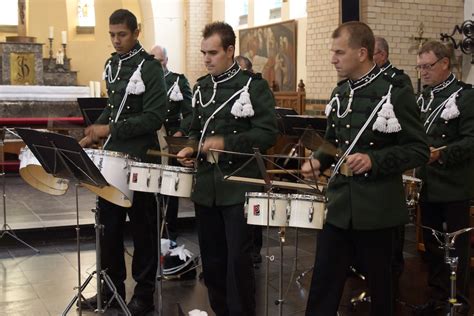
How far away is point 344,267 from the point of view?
3.56m

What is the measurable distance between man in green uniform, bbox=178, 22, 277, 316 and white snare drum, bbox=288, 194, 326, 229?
0.56m

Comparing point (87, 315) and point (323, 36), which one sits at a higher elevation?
point (323, 36)

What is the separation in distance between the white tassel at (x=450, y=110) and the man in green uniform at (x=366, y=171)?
1.26 metres

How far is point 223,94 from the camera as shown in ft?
13.4

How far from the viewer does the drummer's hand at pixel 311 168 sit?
3364 millimetres

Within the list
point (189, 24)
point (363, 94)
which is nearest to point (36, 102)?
point (189, 24)

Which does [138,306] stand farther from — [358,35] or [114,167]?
[358,35]

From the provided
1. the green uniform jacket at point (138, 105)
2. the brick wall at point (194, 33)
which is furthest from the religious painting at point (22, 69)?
the green uniform jacket at point (138, 105)

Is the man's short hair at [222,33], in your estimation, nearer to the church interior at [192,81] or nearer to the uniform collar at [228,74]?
the uniform collar at [228,74]

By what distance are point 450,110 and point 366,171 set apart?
1.59 m

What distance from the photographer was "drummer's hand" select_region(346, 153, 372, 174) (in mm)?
3293

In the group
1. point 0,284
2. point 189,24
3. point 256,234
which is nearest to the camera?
point 0,284

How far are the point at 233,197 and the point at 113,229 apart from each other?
122 centimetres

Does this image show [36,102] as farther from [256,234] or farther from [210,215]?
[210,215]
